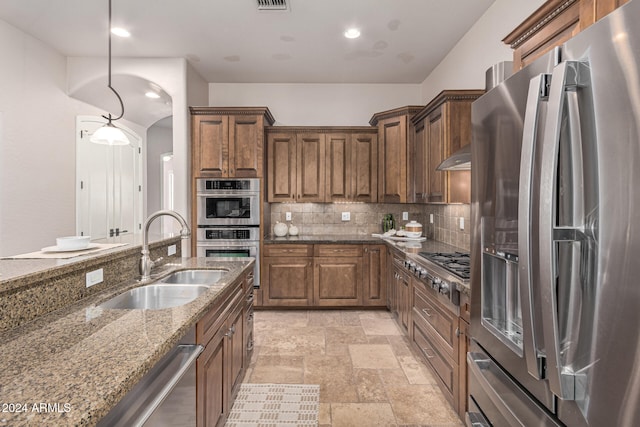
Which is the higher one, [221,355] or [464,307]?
[464,307]

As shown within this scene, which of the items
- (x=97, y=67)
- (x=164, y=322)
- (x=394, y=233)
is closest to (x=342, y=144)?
(x=394, y=233)

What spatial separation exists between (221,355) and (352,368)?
4.44ft

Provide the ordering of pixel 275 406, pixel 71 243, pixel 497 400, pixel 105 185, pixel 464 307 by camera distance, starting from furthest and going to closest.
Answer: pixel 105 185, pixel 275 406, pixel 464 307, pixel 71 243, pixel 497 400

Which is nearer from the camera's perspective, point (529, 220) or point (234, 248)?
point (529, 220)

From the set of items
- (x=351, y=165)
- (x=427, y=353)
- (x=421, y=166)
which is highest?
(x=351, y=165)

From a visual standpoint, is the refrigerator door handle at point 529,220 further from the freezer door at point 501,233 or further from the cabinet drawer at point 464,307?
the cabinet drawer at point 464,307

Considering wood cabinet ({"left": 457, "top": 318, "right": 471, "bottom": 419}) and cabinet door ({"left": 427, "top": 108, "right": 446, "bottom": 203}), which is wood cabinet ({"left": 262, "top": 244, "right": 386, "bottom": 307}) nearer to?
cabinet door ({"left": 427, "top": 108, "right": 446, "bottom": 203})

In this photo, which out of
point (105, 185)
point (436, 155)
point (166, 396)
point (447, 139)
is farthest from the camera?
point (105, 185)

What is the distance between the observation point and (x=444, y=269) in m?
2.22

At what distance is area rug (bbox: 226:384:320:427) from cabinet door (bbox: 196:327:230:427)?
0.27m

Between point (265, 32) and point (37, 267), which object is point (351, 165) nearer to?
point (265, 32)

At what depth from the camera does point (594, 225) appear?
29.7 inches

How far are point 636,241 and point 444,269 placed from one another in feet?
5.30

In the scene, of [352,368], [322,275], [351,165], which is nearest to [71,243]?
[352,368]
